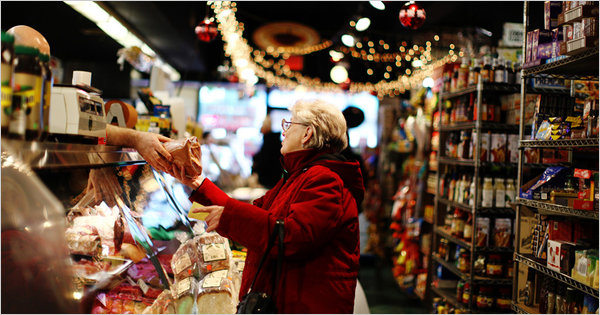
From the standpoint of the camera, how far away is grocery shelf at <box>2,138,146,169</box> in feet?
3.97

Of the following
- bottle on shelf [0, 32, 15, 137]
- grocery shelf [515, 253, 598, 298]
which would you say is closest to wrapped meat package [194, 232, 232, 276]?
bottle on shelf [0, 32, 15, 137]

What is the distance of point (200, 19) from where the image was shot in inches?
364

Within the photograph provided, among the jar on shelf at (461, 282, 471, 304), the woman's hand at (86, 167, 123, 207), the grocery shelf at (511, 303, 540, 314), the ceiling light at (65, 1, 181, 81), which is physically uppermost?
the ceiling light at (65, 1, 181, 81)

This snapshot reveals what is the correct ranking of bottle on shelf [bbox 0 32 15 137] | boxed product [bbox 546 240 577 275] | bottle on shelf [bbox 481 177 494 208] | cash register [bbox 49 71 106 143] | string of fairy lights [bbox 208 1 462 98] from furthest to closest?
string of fairy lights [bbox 208 1 462 98]
bottle on shelf [bbox 481 177 494 208]
boxed product [bbox 546 240 577 275]
cash register [bbox 49 71 106 143]
bottle on shelf [bbox 0 32 15 137]

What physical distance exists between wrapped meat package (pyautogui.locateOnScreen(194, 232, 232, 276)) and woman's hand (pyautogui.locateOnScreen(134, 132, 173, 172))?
52 cm

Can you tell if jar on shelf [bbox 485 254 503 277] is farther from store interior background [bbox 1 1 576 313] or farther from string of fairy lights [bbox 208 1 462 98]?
string of fairy lights [bbox 208 1 462 98]

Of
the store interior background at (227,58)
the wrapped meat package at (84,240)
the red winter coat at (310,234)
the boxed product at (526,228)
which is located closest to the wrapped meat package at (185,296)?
the red winter coat at (310,234)

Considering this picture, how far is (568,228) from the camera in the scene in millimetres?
2664

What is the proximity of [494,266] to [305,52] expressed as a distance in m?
7.52

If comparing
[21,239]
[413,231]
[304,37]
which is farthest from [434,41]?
[21,239]

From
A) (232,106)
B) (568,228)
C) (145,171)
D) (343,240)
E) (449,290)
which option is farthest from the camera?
(232,106)

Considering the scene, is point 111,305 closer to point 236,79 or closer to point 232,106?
point 236,79

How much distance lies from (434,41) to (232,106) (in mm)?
6197

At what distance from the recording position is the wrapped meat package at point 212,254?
237 centimetres
